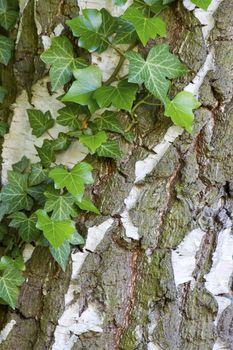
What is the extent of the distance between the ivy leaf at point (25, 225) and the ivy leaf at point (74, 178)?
0.10 m

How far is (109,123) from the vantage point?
0.92 meters

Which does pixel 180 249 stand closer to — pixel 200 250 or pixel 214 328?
pixel 200 250

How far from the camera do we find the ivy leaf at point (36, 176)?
0.95 metres

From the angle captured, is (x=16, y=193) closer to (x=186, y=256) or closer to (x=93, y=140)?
(x=93, y=140)

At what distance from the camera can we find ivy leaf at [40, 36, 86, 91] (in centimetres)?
90

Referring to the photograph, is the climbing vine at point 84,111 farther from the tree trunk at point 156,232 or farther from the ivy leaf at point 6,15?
the ivy leaf at point 6,15

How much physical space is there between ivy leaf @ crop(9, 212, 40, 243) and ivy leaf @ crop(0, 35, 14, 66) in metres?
0.32

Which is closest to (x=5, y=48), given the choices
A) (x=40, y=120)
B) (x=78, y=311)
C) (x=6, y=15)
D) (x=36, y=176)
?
(x=6, y=15)

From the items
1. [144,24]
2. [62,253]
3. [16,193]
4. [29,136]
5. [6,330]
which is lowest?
[6,330]

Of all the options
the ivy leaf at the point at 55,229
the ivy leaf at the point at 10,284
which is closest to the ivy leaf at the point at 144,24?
the ivy leaf at the point at 55,229

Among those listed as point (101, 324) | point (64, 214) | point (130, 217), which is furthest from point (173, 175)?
point (101, 324)

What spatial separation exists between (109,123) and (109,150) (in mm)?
51

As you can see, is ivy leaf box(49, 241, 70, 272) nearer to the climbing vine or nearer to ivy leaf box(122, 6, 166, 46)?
the climbing vine

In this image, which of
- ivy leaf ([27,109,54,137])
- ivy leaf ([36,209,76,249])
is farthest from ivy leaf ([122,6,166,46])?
ivy leaf ([36,209,76,249])
